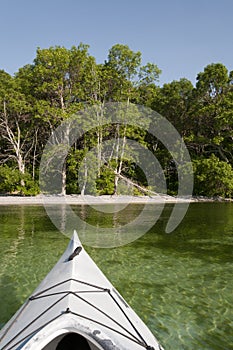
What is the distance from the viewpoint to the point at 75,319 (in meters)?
3.29

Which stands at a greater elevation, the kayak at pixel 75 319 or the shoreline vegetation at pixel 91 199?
the kayak at pixel 75 319

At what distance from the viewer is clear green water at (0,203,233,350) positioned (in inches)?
208

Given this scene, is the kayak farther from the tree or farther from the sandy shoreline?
the tree

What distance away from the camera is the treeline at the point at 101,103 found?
31.5 m

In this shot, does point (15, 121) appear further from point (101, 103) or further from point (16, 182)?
point (101, 103)

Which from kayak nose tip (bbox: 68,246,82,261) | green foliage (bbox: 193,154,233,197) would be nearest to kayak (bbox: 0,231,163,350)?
kayak nose tip (bbox: 68,246,82,261)

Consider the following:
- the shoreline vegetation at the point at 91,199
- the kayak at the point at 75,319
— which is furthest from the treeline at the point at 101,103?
the kayak at the point at 75,319

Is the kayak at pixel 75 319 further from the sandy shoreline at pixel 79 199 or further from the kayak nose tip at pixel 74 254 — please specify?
the sandy shoreline at pixel 79 199

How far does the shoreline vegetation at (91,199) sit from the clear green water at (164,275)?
12816mm

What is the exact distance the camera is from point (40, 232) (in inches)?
535

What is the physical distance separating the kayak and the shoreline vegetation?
72.9 feet

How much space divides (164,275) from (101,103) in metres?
26.9

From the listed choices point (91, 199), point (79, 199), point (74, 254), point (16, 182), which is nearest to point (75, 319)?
point (74, 254)

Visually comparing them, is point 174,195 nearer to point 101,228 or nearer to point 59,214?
point 59,214
